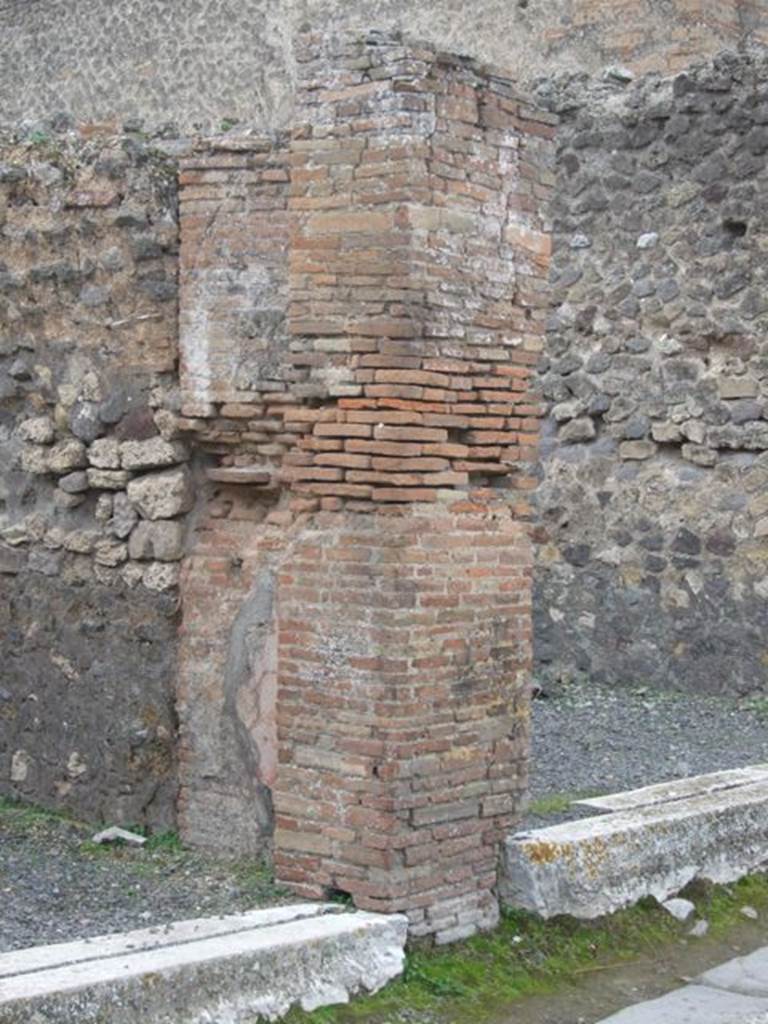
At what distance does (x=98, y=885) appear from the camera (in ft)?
20.4

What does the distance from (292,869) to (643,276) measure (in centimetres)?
560

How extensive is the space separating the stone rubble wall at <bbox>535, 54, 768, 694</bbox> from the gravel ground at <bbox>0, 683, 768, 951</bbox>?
24.6 inches

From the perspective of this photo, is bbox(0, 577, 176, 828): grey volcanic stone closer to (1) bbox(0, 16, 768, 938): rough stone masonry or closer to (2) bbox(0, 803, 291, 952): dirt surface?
(1) bbox(0, 16, 768, 938): rough stone masonry

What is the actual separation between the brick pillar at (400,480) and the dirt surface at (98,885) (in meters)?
0.32

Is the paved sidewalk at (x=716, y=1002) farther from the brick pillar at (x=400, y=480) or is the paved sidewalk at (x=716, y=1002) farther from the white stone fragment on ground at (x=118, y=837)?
the white stone fragment on ground at (x=118, y=837)

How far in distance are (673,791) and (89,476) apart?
2.62m

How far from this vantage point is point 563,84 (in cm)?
1088

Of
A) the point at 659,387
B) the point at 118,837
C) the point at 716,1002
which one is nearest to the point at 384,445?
the point at 118,837

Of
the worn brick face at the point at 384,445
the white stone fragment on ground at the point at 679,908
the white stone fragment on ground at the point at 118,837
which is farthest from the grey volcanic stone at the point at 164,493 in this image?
the white stone fragment on ground at the point at 679,908

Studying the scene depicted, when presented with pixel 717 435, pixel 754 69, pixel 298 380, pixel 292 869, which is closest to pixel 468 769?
pixel 292 869

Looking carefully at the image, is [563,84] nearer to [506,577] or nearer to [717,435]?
[717,435]

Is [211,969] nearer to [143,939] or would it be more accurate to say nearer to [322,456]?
[143,939]

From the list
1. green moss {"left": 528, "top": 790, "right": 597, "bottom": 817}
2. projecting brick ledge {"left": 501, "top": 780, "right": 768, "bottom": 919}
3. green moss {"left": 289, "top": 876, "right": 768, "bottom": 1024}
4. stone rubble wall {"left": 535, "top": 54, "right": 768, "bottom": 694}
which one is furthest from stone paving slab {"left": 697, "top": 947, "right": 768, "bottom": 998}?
stone rubble wall {"left": 535, "top": 54, "right": 768, "bottom": 694}

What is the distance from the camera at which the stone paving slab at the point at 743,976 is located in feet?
19.5
